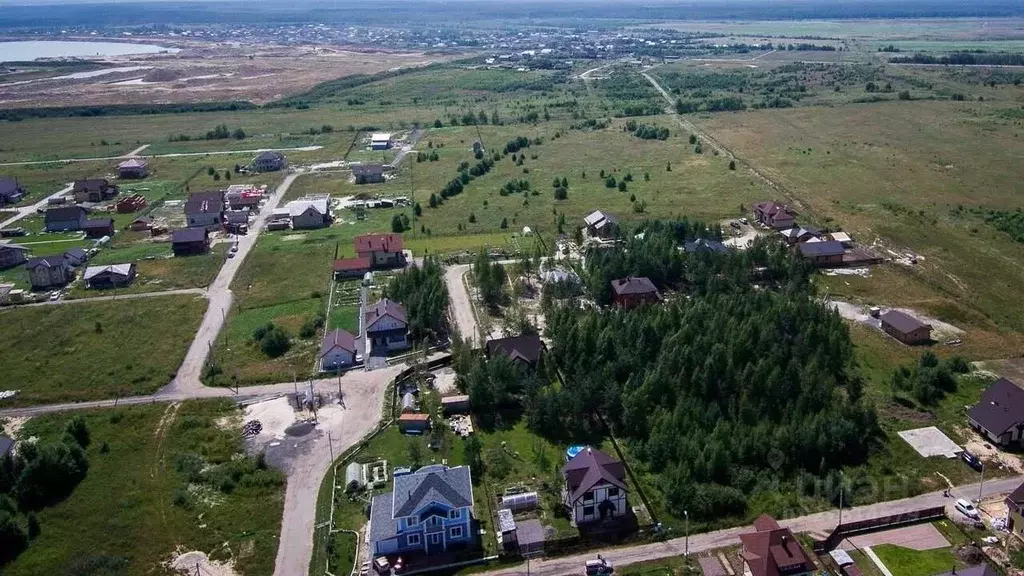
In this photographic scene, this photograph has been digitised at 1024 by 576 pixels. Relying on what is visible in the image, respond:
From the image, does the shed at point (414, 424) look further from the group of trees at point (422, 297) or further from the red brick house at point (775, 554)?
the red brick house at point (775, 554)

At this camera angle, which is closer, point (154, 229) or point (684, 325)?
point (684, 325)

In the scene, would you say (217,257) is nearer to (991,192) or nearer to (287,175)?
(287,175)

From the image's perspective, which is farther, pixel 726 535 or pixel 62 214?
pixel 62 214

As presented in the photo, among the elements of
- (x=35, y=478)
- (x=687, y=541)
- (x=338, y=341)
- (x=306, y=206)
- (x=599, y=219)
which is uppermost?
(x=599, y=219)

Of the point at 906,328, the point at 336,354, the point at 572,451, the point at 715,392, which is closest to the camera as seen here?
the point at 572,451

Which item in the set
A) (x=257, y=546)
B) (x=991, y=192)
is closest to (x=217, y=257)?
(x=257, y=546)

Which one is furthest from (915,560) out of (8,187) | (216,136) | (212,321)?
(216,136)

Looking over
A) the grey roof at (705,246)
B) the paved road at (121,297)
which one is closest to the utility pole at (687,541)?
the grey roof at (705,246)

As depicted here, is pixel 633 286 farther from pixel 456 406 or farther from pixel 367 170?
pixel 367 170
